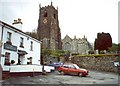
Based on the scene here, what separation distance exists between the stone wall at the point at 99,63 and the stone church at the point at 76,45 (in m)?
41.3

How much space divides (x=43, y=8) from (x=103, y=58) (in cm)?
4465

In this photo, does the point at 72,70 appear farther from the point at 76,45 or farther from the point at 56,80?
the point at 76,45

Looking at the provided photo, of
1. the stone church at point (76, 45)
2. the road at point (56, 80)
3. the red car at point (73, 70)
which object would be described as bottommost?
the road at point (56, 80)

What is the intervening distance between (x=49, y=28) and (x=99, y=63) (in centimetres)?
3736

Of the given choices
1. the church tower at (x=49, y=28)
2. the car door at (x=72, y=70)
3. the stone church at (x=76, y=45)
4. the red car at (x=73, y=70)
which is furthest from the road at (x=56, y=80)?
the stone church at (x=76, y=45)

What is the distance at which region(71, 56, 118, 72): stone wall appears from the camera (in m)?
33.9

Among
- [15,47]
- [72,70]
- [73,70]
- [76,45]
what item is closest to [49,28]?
[76,45]

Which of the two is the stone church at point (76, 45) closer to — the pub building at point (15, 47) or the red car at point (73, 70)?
the pub building at point (15, 47)

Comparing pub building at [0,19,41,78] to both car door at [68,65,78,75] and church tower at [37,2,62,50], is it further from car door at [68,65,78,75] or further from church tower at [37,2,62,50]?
church tower at [37,2,62,50]

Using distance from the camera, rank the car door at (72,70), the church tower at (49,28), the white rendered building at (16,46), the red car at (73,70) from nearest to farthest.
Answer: the white rendered building at (16,46), the red car at (73,70), the car door at (72,70), the church tower at (49,28)

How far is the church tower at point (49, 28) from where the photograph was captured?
2707 inches

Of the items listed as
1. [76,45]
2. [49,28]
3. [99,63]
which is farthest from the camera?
[76,45]

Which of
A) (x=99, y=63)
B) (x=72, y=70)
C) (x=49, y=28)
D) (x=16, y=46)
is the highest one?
(x=49, y=28)

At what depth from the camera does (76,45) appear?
82500mm
